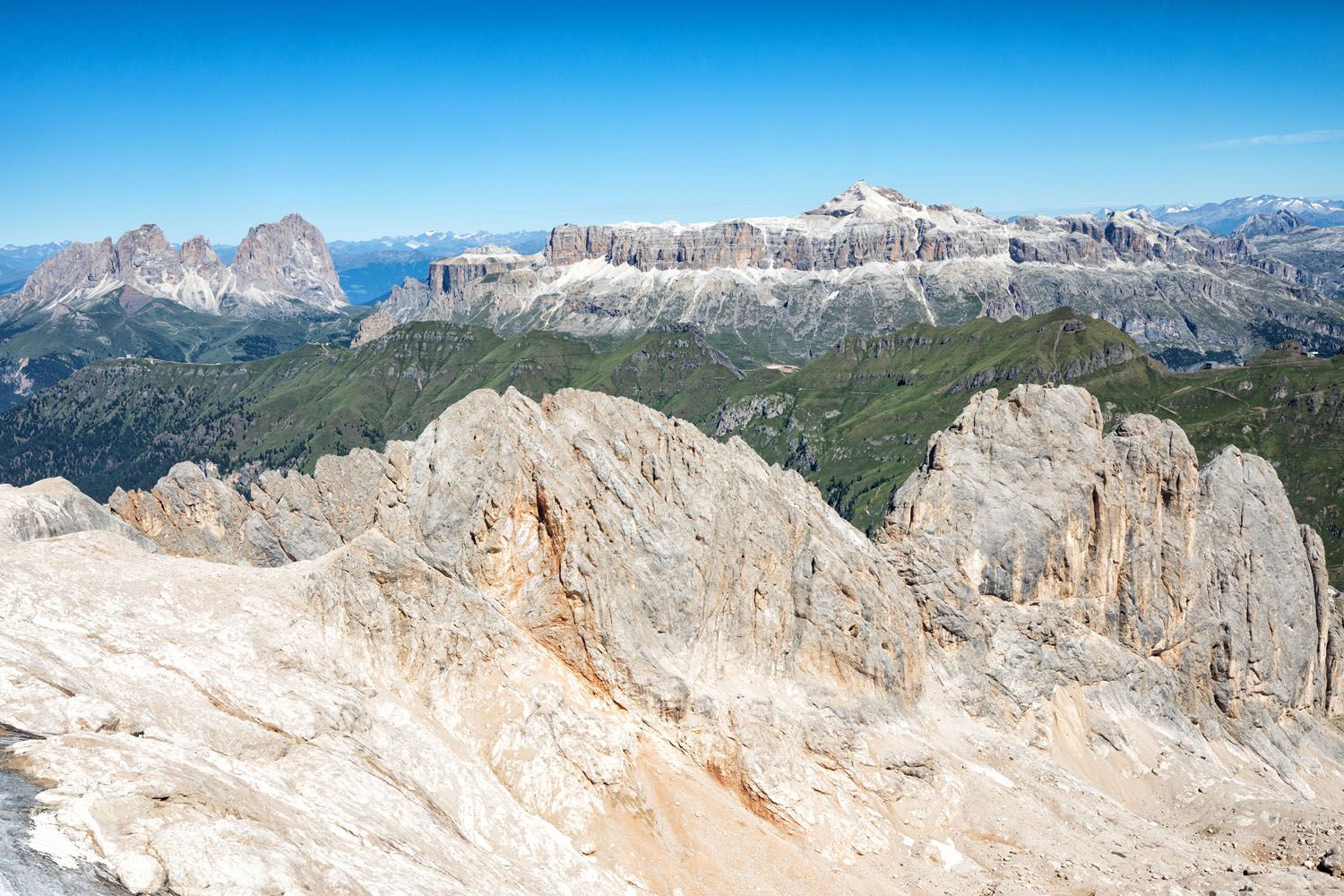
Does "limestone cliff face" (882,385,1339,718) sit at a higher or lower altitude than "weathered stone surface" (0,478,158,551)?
lower

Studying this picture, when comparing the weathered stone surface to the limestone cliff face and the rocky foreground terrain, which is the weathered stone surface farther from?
the limestone cliff face

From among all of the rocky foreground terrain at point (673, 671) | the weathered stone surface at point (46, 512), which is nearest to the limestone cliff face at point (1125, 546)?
the rocky foreground terrain at point (673, 671)

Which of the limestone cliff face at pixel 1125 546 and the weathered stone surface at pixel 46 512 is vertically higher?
the weathered stone surface at pixel 46 512

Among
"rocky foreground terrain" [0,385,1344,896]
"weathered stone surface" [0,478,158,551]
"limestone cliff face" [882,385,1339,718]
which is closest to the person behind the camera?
"rocky foreground terrain" [0,385,1344,896]

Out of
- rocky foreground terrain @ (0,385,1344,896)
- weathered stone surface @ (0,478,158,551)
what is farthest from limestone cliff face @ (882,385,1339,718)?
weathered stone surface @ (0,478,158,551)

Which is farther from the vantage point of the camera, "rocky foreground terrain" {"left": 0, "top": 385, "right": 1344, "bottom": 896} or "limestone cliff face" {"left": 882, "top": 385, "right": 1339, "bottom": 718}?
"limestone cliff face" {"left": 882, "top": 385, "right": 1339, "bottom": 718}

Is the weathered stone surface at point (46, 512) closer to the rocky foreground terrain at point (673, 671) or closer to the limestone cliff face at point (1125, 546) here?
the rocky foreground terrain at point (673, 671)

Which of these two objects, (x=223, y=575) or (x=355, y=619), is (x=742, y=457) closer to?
(x=355, y=619)
